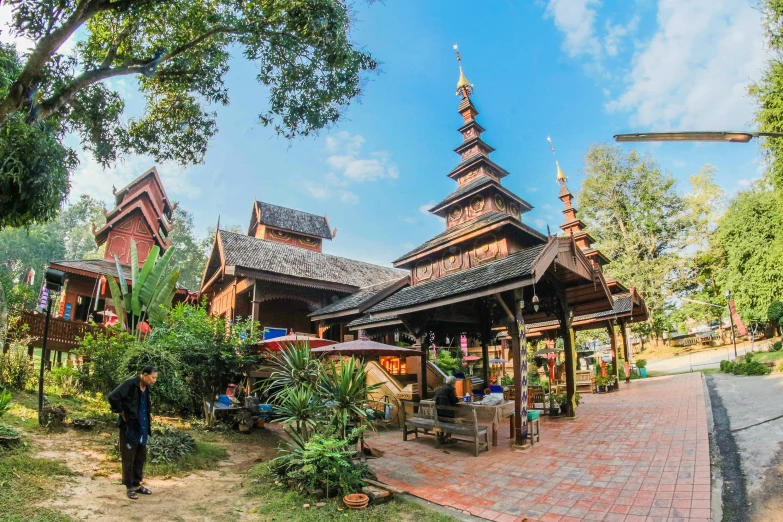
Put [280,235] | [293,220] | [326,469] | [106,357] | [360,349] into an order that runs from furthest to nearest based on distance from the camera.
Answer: [293,220]
[280,235]
[106,357]
[360,349]
[326,469]

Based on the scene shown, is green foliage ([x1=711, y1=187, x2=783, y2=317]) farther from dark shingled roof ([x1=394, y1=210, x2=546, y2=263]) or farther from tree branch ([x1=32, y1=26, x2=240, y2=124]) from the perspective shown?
tree branch ([x1=32, y1=26, x2=240, y2=124])

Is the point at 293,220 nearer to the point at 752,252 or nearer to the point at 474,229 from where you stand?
the point at 474,229

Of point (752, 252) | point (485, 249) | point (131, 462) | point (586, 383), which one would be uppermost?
point (752, 252)

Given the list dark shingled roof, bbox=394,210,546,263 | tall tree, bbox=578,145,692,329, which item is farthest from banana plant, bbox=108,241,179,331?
tall tree, bbox=578,145,692,329

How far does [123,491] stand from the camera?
16.4 feet

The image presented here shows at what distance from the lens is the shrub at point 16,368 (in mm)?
9597

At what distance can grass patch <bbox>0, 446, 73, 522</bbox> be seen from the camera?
12.9ft

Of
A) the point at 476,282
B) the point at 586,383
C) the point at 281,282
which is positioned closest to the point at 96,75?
the point at 476,282

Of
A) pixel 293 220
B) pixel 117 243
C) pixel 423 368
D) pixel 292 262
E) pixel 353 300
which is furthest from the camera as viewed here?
pixel 293 220

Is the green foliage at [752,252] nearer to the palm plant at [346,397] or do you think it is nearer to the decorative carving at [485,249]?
the decorative carving at [485,249]

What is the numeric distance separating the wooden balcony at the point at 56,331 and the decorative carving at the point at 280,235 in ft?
48.3

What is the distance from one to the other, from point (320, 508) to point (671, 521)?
151 inches

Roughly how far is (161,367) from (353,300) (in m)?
10.2

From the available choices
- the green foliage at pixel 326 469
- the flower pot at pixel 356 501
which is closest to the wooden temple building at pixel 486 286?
the green foliage at pixel 326 469
